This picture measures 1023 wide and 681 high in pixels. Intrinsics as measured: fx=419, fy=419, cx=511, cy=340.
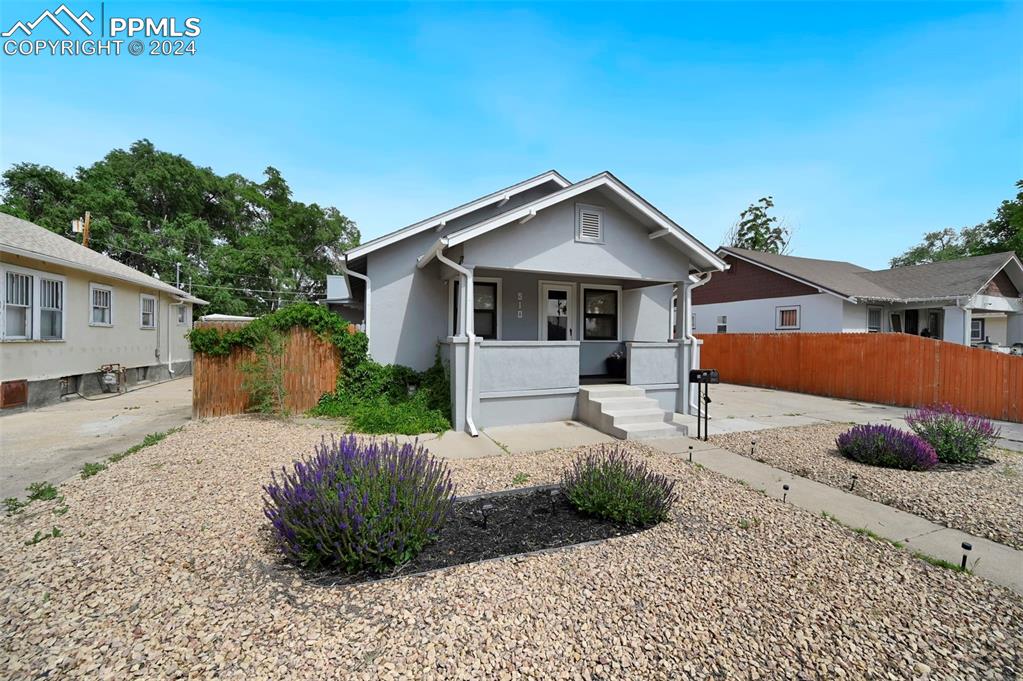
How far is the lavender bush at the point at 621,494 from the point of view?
3.88 meters

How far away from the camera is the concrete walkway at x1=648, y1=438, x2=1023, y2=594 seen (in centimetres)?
340

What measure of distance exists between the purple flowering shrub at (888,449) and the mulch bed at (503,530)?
4489mm

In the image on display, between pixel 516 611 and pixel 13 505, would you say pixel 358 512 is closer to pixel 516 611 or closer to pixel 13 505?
pixel 516 611

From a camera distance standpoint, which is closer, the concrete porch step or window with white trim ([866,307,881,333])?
the concrete porch step

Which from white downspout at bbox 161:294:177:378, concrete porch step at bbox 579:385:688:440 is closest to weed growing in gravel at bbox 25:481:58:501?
concrete porch step at bbox 579:385:688:440

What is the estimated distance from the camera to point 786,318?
1842 cm

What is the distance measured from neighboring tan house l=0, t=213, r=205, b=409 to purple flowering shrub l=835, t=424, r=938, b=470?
53.7ft

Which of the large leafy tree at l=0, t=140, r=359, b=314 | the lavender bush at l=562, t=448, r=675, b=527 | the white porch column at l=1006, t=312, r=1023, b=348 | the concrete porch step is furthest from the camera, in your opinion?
the large leafy tree at l=0, t=140, r=359, b=314

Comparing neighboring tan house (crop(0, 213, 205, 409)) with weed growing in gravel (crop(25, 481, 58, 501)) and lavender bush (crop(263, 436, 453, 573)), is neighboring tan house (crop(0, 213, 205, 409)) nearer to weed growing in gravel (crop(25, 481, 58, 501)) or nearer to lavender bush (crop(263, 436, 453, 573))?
weed growing in gravel (crop(25, 481, 58, 501))

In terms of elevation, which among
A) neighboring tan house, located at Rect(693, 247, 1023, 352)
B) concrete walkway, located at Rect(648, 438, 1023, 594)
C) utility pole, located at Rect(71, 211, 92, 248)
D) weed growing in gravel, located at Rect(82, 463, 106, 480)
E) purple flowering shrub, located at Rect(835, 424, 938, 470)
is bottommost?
concrete walkway, located at Rect(648, 438, 1023, 594)

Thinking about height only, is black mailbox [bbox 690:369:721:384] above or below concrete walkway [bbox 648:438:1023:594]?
above

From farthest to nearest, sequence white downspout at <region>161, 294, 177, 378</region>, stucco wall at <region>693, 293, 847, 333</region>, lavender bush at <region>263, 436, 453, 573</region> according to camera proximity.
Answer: stucco wall at <region>693, 293, 847, 333</region> → white downspout at <region>161, 294, 177, 378</region> → lavender bush at <region>263, 436, 453, 573</region>

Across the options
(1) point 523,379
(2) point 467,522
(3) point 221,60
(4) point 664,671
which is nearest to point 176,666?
(2) point 467,522

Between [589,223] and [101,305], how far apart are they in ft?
47.9
